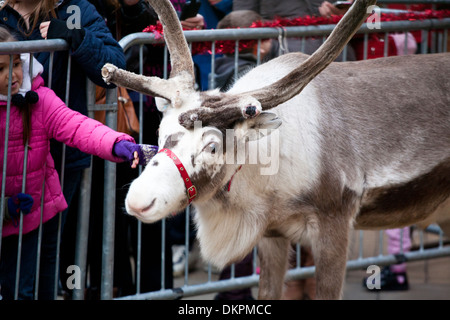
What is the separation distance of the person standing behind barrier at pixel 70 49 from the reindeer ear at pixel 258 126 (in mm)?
891

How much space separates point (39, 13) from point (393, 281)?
3490 mm

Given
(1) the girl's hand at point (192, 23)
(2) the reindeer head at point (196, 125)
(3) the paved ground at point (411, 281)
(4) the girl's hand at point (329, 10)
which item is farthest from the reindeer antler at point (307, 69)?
(3) the paved ground at point (411, 281)

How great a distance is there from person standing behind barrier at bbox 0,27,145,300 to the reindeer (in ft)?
1.06

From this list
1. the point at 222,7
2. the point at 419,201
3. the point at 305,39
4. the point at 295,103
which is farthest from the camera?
the point at 222,7

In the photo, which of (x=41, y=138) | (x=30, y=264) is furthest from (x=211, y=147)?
(x=30, y=264)

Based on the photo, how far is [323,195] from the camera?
3664 mm

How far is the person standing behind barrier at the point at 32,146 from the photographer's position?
3.45 meters

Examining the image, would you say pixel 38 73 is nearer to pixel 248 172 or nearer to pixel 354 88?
pixel 248 172

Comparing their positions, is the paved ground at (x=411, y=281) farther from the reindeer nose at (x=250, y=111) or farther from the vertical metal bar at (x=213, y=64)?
the reindeer nose at (x=250, y=111)

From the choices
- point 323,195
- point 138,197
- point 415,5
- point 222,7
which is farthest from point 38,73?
point 415,5

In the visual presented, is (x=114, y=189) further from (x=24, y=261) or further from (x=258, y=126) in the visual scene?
(x=258, y=126)

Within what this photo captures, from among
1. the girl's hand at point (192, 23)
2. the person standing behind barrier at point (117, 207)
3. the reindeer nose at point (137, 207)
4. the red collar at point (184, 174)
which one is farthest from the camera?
the girl's hand at point (192, 23)

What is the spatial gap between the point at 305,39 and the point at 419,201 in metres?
1.41

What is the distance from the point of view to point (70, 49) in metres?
3.70
